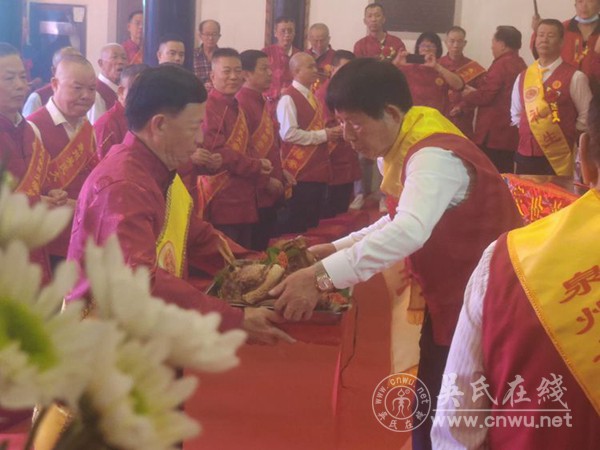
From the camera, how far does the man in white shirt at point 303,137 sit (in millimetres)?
5344

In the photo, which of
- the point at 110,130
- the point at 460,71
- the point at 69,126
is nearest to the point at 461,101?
the point at 460,71

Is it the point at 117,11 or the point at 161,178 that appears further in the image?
the point at 117,11

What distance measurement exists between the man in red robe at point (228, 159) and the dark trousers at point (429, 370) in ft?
7.12

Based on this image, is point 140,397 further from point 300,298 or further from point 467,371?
point 300,298

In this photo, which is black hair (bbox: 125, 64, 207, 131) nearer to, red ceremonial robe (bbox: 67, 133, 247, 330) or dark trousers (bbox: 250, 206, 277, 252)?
red ceremonial robe (bbox: 67, 133, 247, 330)

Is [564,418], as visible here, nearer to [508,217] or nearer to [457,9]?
[508,217]

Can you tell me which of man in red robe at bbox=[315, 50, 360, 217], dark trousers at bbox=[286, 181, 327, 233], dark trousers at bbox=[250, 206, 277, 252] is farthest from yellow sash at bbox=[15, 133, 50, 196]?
man in red robe at bbox=[315, 50, 360, 217]

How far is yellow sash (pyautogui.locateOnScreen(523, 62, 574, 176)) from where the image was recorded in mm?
5043

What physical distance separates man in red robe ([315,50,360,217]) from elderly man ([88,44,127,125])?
5.60ft

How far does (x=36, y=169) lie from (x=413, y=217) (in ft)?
5.43

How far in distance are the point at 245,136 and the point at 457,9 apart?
4571 millimetres

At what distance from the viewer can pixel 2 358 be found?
1.37 feet

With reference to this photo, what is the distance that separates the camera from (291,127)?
17.5 feet

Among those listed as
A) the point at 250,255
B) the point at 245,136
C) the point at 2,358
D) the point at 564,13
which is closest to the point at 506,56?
the point at 564,13
